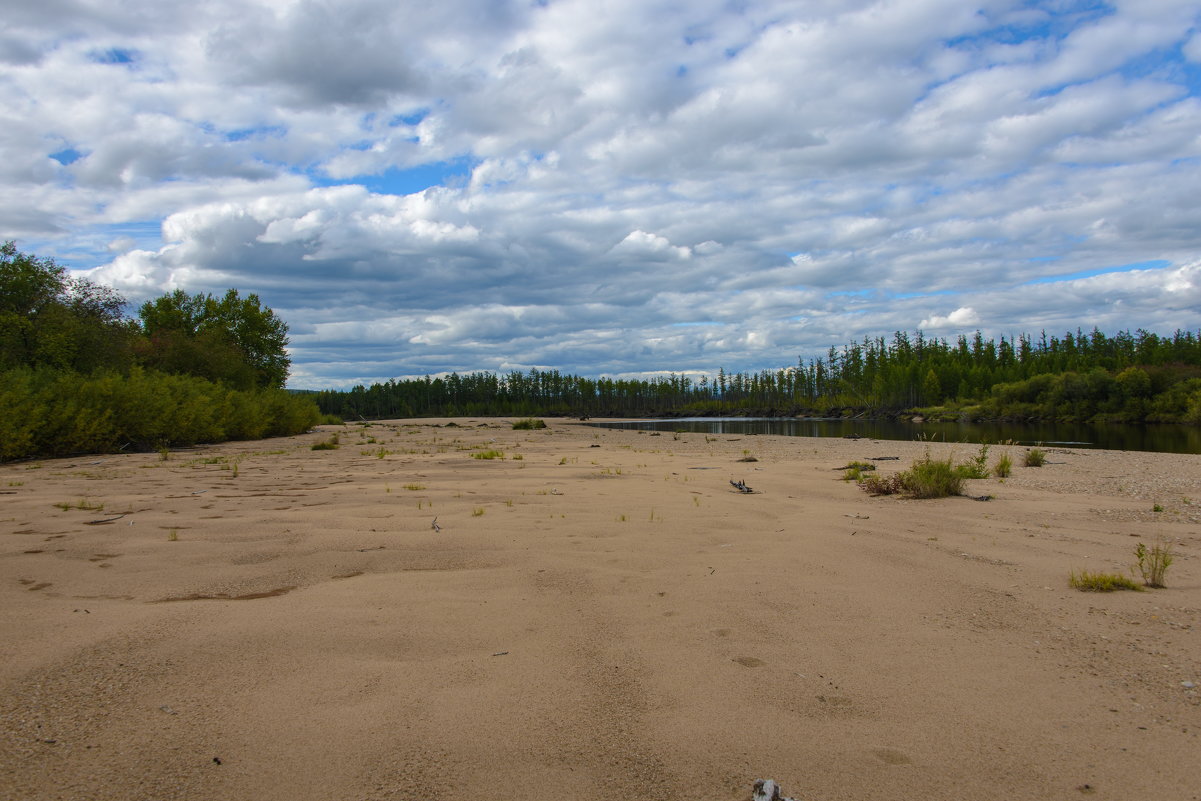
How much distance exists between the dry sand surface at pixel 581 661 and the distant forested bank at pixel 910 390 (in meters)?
60.7

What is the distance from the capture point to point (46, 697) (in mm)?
2793

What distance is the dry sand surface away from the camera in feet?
7.95

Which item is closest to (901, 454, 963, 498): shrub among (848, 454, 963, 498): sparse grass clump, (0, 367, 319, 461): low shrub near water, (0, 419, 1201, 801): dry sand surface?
(848, 454, 963, 498): sparse grass clump

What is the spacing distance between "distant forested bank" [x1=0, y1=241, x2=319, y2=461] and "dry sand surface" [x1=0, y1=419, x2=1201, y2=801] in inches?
441

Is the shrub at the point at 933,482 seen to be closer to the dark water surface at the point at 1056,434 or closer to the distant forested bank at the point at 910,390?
the dark water surface at the point at 1056,434

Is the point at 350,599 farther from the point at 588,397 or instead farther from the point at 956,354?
the point at 588,397

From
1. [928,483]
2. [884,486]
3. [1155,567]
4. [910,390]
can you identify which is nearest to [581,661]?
[1155,567]

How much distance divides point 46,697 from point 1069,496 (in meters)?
12.1

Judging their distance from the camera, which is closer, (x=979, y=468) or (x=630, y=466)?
(x=979, y=468)

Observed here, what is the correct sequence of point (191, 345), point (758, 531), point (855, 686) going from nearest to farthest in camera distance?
point (855, 686), point (758, 531), point (191, 345)

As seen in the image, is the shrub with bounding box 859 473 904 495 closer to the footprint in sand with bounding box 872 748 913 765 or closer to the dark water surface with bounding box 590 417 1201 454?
the footprint in sand with bounding box 872 748 913 765

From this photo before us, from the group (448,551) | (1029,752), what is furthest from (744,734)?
(448,551)

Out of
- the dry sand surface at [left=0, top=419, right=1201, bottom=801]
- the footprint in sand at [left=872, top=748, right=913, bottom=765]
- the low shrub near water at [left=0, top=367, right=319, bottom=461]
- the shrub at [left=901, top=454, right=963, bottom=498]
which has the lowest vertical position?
the footprint in sand at [left=872, top=748, right=913, bottom=765]

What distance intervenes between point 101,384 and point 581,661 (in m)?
19.9
